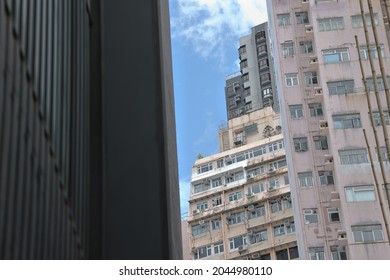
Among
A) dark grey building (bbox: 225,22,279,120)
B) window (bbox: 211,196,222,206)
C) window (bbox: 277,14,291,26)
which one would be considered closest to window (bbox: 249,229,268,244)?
window (bbox: 211,196,222,206)

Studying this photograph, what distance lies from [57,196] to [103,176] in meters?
1.34

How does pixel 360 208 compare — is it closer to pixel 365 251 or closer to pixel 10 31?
pixel 365 251

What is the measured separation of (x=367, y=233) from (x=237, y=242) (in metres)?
14.1

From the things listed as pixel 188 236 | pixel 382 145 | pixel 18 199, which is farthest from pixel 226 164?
pixel 18 199

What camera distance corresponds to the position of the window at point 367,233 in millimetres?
21578

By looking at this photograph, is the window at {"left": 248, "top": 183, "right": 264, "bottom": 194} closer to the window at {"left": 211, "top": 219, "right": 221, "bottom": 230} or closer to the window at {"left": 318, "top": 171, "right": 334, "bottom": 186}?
the window at {"left": 211, "top": 219, "right": 221, "bottom": 230}

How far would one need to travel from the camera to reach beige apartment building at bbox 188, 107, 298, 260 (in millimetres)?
34469

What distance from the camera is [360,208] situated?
866 inches

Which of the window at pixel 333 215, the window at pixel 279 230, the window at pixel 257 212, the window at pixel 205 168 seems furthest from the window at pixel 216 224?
the window at pixel 333 215

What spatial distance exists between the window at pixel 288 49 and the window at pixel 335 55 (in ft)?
6.34

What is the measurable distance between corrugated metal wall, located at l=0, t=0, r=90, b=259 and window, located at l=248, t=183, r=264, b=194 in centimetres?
3106

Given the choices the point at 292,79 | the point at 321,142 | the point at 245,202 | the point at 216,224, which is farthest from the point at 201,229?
the point at 321,142

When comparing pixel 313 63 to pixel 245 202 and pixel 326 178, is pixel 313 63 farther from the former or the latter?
pixel 245 202

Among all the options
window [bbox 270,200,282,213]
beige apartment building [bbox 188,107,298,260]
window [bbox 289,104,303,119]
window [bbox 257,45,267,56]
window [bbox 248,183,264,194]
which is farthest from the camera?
window [bbox 257,45,267,56]
